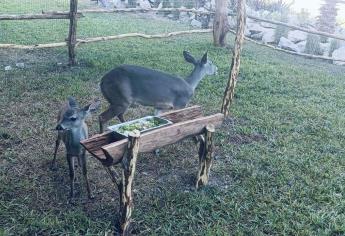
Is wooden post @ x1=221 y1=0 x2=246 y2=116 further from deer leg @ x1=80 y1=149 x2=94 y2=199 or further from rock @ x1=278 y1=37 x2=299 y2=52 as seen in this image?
rock @ x1=278 y1=37 x2=299 y2=52

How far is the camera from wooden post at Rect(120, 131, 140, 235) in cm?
353

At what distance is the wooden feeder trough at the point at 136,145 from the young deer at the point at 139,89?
742mm

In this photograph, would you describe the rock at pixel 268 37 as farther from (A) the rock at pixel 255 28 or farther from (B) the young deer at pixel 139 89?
(B) the young deer at pixel 139 89

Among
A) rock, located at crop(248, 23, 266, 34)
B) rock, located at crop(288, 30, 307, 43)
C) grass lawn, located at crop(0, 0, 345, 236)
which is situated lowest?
grass lawn, located at crop(0, 0, 345, 236)

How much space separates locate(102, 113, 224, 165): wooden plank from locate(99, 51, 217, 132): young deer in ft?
3.51

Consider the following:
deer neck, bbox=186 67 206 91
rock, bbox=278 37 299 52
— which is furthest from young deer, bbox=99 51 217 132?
rock, bbox=278 37 299 52

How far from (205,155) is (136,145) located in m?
1.10

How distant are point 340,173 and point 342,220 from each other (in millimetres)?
1044

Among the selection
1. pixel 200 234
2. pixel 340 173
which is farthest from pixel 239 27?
pixel 200 234

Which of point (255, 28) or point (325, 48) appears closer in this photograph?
point (325, 48)

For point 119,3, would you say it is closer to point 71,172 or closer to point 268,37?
point 268,37

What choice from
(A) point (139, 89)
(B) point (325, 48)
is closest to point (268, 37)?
(B) point (325, 48)

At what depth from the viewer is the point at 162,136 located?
3.96 metres

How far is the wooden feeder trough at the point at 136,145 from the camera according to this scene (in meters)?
3.55
